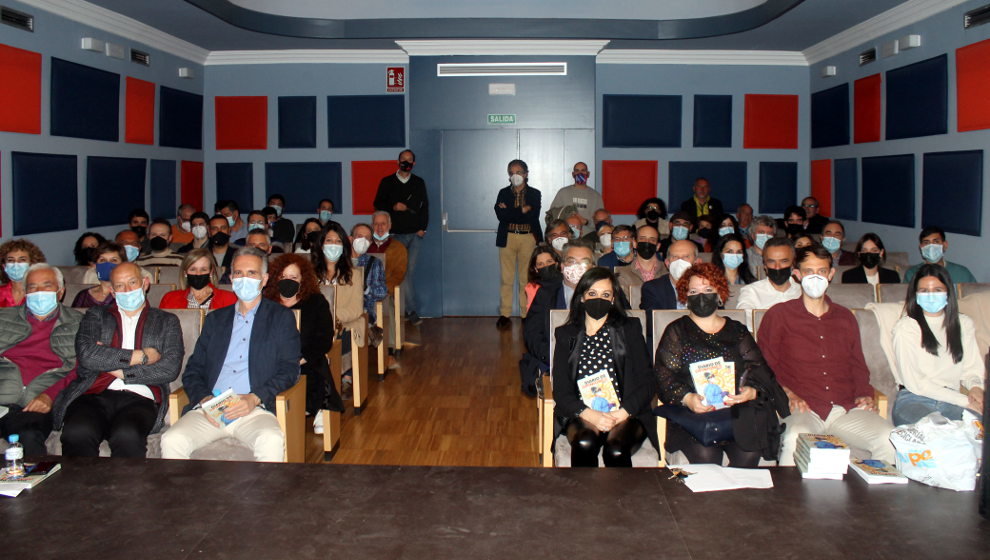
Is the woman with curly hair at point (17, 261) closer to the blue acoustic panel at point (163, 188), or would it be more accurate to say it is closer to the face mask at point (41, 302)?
the face mask at point (41, 302)

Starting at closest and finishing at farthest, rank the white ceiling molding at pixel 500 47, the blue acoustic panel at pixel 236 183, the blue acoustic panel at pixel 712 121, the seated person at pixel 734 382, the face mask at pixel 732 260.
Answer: the seated person at pixel 734 382
the face mask at pixel 732 260
the white ceiling molding at pixel 500 47
the blue acoustic panel at pixel 712 121
the blue acoustic panel at pixel 236 183

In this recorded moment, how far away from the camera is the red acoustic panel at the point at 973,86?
686 cm

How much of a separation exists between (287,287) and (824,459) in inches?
134

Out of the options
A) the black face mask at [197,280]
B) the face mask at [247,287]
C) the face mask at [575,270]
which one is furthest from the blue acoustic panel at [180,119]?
the face mask at [575,270]

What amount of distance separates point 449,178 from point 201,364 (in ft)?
21.0

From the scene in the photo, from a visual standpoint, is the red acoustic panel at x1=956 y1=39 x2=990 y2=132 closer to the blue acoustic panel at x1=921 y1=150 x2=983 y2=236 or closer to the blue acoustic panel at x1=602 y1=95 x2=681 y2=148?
the blue acoustic panel at x1=921 y1=150 x2=983 y2=236

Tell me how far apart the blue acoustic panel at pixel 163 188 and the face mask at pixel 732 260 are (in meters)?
6.79

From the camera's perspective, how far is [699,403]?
3857mm

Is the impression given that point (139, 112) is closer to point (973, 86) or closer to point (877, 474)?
point (973, 86)

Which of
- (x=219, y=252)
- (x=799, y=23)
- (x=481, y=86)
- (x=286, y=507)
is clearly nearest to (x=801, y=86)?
(x=799, y=23)

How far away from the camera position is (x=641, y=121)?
10.7m

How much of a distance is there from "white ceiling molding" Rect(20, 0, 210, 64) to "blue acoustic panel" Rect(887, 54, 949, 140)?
26.4 feet

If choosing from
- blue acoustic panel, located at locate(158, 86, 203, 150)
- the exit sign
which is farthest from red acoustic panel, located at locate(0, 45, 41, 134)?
the exit sign

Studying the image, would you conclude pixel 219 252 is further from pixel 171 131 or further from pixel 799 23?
pixel 799 23
